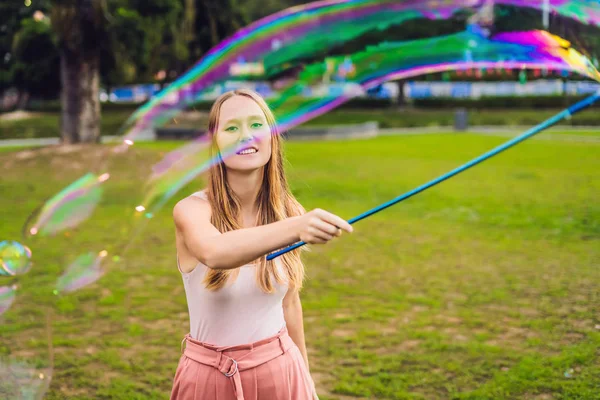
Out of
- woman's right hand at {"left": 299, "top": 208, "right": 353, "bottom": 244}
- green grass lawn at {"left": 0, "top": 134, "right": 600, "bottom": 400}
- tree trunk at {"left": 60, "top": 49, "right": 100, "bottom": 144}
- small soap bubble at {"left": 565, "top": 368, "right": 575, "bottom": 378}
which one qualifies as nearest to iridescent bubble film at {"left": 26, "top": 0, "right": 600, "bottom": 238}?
green grass lawn at {"left": 0, "top": 134, "right": 600, "bottom": 400}

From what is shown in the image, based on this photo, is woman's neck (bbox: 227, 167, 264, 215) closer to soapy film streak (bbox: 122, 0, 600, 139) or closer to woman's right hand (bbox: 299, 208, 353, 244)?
woman's right hand (bbox: 299, 208, 353, 244)

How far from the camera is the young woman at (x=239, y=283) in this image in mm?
2195

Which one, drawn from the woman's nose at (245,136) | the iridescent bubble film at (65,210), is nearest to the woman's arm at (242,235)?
the woman's nose at (245,136)

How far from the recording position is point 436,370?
4.61 meters

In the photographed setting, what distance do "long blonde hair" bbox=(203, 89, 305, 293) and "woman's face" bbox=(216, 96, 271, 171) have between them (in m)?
0.03

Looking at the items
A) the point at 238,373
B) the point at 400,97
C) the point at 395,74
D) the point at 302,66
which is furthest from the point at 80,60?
the point at 400,97

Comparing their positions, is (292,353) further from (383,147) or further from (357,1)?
(383,147)

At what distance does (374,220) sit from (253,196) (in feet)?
25.5

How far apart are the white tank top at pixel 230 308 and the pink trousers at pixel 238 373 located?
0.03m

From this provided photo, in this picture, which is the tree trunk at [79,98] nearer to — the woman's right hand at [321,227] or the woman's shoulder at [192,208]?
the woman's shoulder at [192,208]

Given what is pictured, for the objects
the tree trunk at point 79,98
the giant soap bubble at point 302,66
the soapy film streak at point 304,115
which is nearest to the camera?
the soapy film streak at point 304,115

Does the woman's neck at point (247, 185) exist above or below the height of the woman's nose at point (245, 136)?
below

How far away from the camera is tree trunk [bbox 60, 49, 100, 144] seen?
14258mm

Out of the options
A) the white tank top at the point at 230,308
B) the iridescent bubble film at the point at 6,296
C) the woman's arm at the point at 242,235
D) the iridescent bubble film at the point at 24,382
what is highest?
the woman's arm at the point at 242,235
